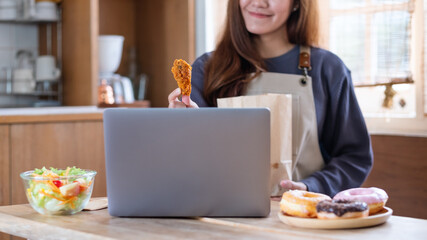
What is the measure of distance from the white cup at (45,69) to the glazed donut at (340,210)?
2.34 meters

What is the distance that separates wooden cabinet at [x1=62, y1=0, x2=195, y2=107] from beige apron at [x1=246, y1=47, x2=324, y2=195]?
1.50m

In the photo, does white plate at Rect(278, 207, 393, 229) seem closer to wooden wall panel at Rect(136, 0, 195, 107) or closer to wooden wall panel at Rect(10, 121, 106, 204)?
wooden wall panel at Rect(10, 121, 106, 204)

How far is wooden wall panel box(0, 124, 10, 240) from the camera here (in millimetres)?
2565

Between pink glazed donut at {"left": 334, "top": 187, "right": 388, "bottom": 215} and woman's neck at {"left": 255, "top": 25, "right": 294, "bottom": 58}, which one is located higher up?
woman's neck at {"left": 255, "top": 25, "right": 294, "bottom": 58}

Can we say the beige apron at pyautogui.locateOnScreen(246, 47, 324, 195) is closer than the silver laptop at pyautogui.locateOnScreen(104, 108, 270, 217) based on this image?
No

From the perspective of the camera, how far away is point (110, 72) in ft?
→ 10.8

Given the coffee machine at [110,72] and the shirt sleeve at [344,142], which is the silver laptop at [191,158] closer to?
the shirt sleeve at [344,142]

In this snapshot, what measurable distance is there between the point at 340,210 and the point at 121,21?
111 inches

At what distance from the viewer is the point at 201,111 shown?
1.10 meters

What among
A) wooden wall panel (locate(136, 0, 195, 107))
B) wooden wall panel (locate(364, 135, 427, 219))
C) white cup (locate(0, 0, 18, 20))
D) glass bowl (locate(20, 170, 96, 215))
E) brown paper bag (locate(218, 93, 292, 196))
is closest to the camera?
glass bowl (locate(20, 170, 96, 215))

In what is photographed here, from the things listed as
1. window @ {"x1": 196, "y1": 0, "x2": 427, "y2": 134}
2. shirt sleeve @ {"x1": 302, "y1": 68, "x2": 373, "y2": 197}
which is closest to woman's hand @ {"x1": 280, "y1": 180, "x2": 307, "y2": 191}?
shirt sleeve @ {"x1": 302, "y1": 68, "x2": 373, "y2": 197}

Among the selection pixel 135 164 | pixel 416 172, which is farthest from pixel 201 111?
pixel 416 172

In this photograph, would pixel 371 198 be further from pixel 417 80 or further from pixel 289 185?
pixel 417 80

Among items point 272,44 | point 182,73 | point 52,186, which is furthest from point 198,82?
point 52,186
